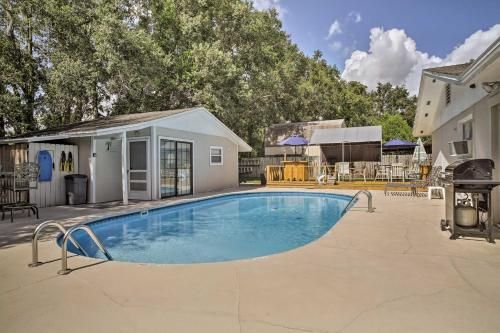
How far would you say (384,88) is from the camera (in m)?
50.9

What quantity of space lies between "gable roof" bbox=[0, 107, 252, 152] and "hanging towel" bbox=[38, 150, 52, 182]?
489 millimetres

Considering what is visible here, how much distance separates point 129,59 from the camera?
18.3 m

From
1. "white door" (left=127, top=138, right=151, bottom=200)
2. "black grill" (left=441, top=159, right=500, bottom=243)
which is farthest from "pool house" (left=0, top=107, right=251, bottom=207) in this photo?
"black grill" (left=441, top=159, right=500, bottom=243)

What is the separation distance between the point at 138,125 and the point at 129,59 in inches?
357

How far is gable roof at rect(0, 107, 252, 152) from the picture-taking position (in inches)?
409

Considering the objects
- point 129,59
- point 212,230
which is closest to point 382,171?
point 212,230

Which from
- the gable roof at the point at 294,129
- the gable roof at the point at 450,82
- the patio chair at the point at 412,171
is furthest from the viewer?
the gable roof at the point at 294,129

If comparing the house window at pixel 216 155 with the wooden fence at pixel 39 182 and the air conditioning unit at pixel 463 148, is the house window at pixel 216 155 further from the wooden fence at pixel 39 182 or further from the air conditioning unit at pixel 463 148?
the air conditioning unit at pixel 463 148

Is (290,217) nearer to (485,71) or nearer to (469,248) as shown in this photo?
(469,248)

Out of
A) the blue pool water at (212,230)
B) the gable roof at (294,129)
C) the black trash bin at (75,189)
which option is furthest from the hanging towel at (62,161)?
the gable roof at (294,129)

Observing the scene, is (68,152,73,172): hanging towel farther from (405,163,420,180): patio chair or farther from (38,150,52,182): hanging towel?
(405,163,420,180): patio chair

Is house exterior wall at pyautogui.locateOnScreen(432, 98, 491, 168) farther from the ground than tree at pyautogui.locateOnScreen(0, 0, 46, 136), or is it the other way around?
tree at pyautogui.locateOnScreen(0, 0, 46, 136)

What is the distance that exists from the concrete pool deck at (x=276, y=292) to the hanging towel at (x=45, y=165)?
6116 mm

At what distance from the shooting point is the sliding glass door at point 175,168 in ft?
42.3
